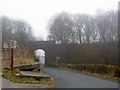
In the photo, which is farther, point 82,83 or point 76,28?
point 76,28

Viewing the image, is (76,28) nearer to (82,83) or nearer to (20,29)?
(20,29)

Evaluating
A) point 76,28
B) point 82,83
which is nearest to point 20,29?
point 76,28

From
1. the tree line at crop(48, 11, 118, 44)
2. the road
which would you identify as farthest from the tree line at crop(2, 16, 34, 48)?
the road

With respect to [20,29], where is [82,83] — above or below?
below

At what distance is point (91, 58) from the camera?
223 feet

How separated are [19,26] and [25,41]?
671 centimetres

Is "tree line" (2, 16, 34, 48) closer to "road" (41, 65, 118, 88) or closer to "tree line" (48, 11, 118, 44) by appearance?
"tree line" (48, 11, 118, 44)

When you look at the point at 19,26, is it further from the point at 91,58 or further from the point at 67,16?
the point at 91,58

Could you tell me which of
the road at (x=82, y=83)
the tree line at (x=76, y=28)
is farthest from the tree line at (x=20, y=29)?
the road at (x=82, y=83)

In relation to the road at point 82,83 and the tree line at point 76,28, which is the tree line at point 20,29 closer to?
the tree line at point 76,28

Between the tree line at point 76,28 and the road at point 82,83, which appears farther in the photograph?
the tree line at point 76,28

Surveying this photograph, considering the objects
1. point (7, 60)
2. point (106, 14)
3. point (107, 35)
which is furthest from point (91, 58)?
point (7, 60)

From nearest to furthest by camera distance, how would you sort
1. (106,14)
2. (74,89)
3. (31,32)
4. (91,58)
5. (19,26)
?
1. (74,89)
2. (91,58)
3. (106,14)
4. (19,26)
5. (31,32)

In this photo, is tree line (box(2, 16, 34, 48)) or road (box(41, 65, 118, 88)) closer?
road (box(41, 65, 118, 88))
